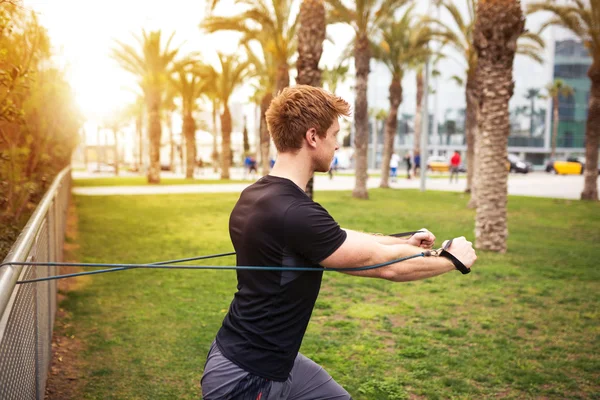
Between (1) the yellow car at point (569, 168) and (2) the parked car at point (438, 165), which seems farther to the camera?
(2) the parked car at point (438, 165)

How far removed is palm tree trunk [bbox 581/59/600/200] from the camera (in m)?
22.3

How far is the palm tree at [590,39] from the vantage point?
21.5 meters

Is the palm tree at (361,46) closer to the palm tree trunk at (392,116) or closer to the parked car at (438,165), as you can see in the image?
the palm tree trunk at (392,116)

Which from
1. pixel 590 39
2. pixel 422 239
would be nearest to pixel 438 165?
pixel 590 39

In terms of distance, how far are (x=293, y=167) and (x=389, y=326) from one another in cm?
443

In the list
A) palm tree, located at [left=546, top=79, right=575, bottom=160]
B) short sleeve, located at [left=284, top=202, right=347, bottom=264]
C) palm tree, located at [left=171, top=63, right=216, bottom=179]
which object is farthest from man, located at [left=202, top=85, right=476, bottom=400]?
palm tree, located at [left=546, top=79, right=575, bottom=160]

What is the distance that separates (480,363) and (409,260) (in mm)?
3292

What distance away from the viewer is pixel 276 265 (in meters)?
2.11

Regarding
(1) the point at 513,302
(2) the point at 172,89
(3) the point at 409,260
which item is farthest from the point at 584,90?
(3) the point at 409,260

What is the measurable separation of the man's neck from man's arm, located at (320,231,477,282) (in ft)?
0.87

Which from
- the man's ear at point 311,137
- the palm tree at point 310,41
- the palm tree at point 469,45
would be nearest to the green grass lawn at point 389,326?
the man's ear at point 311,137

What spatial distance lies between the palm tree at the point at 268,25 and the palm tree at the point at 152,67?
8877 millimetres

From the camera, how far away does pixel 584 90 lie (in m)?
69.9

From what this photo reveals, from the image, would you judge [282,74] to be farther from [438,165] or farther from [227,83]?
[438,165]
